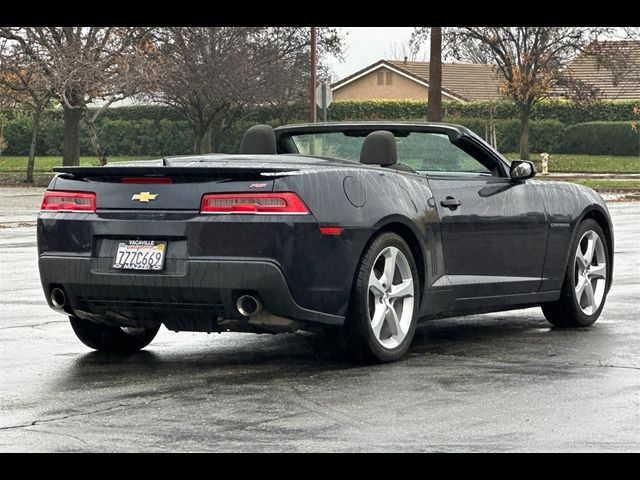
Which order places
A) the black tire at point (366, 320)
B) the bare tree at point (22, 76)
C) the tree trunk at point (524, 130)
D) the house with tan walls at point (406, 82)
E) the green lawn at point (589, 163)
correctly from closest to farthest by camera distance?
the black tire at point (366, 320)
the bare tree at point (22, 76)
the green lawn at point (589, 163)
the tree trunk at point (524, 130)
the house with tan walls at point (406, 82)

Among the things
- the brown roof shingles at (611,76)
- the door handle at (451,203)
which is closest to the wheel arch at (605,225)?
the door handle at (451,203)

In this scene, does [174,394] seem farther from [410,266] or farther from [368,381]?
[410,266]

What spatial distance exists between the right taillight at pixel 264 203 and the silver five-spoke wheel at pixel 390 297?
657 mm

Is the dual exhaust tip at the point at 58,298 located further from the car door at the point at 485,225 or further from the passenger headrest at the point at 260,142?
the car door at the point at 485,225

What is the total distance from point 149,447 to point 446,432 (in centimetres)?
129

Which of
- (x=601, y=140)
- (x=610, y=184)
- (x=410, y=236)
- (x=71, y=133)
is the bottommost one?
(x=610, y=184)

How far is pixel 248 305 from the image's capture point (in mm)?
7695

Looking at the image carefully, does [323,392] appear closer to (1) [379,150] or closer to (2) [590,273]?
(1) [379,150]

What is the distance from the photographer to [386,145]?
8.69 metres

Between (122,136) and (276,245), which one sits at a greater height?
(276,245)

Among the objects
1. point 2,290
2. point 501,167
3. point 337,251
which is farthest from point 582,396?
point 2,290

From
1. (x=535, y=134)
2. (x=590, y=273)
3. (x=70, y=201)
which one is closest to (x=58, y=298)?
(x=70, y=201)

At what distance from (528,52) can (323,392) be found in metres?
56.5

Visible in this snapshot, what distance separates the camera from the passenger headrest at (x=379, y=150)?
8648mm
